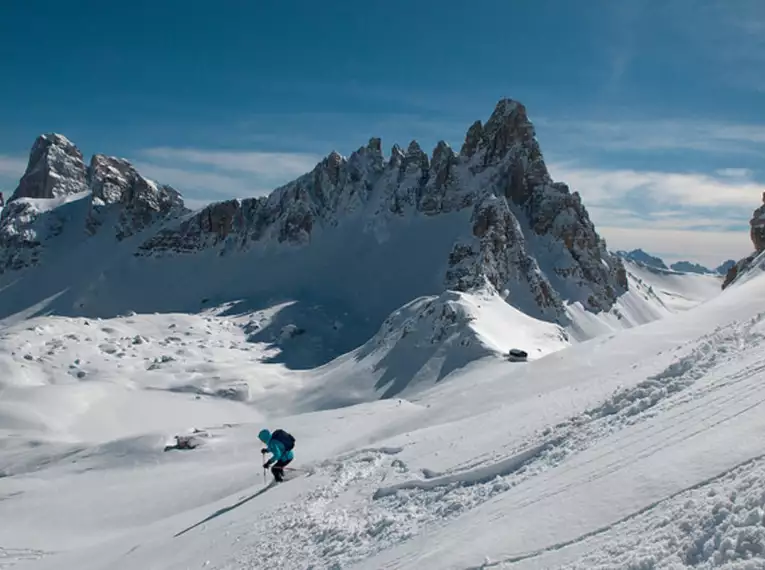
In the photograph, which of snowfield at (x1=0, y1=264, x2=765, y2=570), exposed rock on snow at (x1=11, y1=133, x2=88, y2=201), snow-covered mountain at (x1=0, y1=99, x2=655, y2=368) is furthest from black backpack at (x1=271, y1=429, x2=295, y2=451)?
exposed rock on snow at (x1=11, y1=133, x2=88, y2=201)

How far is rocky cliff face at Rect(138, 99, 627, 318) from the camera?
87.7m

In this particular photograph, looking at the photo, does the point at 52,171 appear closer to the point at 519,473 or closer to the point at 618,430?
the point at 519,473

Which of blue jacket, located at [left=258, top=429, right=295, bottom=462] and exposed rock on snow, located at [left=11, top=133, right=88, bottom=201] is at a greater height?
exposed rock on snow, located at [left=11, top=133, right=88, bottom=201]

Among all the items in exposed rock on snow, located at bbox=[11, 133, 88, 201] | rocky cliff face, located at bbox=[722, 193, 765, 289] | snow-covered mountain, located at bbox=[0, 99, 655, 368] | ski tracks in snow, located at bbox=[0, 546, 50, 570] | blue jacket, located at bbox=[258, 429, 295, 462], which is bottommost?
ski tracks in snow, located at bbox=[0, 546, 50, 570]

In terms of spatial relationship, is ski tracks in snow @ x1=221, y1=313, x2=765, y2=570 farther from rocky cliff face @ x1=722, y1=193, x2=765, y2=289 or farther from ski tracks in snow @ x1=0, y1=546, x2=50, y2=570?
rocky cliff face @ x1=722, y1=193, x2=765, y2=289

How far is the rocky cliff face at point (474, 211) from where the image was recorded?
87.7 metres

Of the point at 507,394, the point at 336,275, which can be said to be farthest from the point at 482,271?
the point at 507,394

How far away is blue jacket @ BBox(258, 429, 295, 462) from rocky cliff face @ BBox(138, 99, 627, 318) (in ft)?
215

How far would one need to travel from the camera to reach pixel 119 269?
112 metres

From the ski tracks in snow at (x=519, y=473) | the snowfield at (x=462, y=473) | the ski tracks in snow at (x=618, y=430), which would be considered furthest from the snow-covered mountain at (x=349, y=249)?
the ski tracks in snow at (x=618, y=430)

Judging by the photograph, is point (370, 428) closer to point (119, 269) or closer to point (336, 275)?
point (336, 275)

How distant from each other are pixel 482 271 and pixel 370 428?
182ft

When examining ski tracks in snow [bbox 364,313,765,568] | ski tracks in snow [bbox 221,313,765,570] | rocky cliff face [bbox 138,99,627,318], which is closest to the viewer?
ski tracks in snow [bbox 364,313,765,568]

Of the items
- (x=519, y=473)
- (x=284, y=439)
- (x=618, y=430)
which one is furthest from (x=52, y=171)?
(x=618, y=430)
